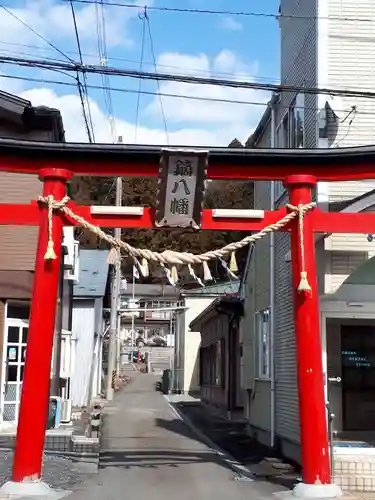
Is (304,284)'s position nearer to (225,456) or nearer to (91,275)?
(225,456)

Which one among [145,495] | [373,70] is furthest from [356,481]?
[373,70]

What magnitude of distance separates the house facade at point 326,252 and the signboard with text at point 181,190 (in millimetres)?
2827

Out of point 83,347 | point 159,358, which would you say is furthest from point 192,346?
point 159,358

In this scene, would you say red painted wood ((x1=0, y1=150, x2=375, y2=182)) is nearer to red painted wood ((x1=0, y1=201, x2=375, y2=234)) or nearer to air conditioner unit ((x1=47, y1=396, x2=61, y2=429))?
red painted wood ((x1=0, y1=201, x2=375, y2=234))

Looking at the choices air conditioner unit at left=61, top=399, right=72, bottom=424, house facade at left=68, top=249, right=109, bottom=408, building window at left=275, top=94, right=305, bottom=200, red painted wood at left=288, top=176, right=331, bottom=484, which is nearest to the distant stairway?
house facade at left=68, top=249, right=109, bottom=408

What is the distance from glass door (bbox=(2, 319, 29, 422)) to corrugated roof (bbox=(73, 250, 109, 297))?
1108 centimetres

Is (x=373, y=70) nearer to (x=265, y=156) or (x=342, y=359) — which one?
(x=265, y=156)

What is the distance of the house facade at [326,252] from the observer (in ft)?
40.3

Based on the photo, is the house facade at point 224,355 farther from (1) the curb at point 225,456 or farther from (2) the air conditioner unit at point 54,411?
(2) the air conditioner unit at point 54,411

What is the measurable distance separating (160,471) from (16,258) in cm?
648

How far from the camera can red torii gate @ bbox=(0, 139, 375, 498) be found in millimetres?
9484

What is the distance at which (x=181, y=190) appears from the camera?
10.3 meters

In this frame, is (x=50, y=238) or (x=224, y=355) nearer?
(x=50, y=238)

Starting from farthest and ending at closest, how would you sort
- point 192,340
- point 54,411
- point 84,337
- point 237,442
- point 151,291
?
1. point 151,291
2. point 192,340
3. point 84,337
4. point 237,442
5. point 54,411
